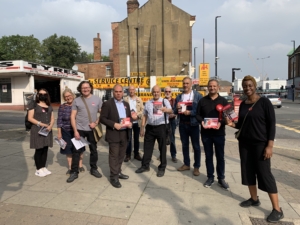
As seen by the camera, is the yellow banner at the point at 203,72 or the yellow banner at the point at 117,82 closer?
the yellow banner at the point at 117,82

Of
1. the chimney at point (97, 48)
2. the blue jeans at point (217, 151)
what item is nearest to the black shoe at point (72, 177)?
the blue jeans at point (217, 151)

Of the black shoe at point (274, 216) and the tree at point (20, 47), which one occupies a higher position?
the tree at point (20, 47)

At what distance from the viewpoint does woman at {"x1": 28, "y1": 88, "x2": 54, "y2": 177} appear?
4.46 meters

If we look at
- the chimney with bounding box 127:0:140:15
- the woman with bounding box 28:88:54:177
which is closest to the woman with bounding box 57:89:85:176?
the woman with bounding box 28:88:54:177

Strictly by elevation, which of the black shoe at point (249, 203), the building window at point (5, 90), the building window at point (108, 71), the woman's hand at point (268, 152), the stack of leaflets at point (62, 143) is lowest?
the black shoe at point (249, 203)

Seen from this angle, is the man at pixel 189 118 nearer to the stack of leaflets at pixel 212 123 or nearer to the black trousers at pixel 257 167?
the stack of leaflets at pixel 212 123

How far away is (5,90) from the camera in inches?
863

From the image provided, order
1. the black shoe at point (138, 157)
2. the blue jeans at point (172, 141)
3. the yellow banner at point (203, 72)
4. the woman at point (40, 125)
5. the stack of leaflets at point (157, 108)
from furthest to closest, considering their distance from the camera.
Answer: the yellow banner at point (203, 72) < the black shoe at point (138, 157) < the blue jeans at point (172, 141) < the stack of leaflets at point (157, 108) < the woman at point (40, 125)

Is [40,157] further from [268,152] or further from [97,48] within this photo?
[97,48]

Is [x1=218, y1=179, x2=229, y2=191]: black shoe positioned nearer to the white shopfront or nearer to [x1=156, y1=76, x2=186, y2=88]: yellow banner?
[x1=156, y1=76, x2=186, y2=88]: yellow banner

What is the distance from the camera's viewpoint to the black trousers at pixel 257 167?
3.24 meters

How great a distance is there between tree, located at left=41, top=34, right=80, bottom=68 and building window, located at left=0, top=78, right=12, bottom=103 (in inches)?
1021

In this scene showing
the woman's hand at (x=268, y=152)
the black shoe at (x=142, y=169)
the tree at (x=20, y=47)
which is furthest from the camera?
the tree at (x=20, y=47)

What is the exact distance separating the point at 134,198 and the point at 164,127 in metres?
1.64
